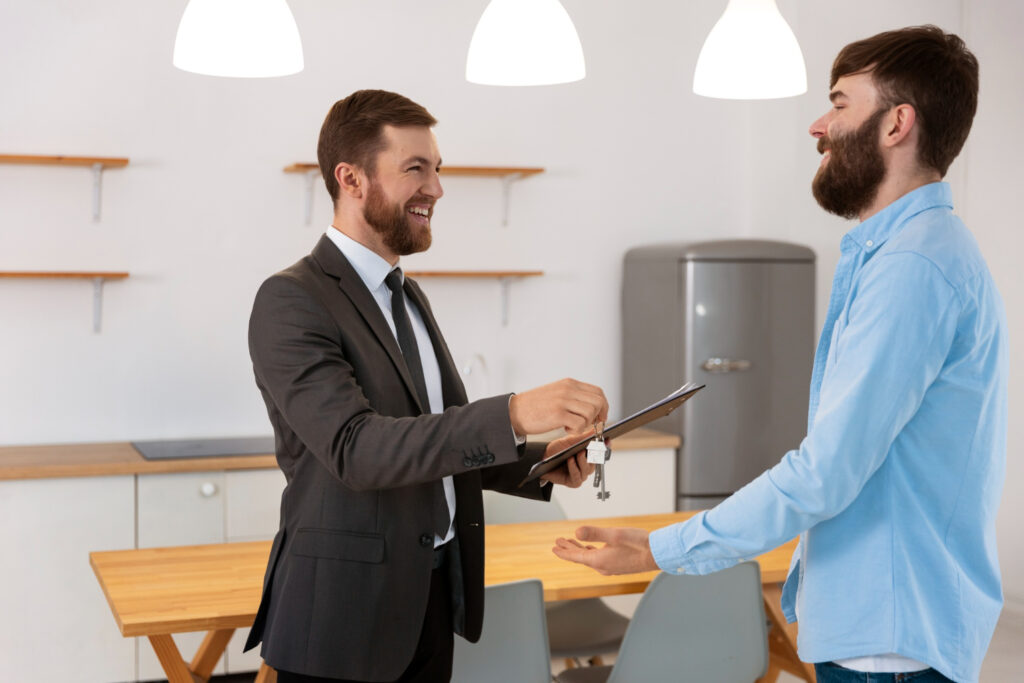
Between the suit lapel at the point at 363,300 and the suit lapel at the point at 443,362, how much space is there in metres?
0.12

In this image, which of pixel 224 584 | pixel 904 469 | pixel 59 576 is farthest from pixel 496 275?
pixel 904 469

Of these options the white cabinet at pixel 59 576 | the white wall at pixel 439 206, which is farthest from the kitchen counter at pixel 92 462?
the white wall at pixel 439 206

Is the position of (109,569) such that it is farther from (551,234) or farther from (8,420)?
(551,234)

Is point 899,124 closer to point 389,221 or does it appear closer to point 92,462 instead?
point 389,221

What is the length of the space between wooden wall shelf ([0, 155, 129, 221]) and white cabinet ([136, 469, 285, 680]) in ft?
3.88

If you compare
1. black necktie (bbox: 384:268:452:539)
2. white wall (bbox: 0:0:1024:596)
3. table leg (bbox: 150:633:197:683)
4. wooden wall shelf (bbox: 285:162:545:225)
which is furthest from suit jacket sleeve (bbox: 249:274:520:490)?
white wall (bbox: 0:0:1024:596)

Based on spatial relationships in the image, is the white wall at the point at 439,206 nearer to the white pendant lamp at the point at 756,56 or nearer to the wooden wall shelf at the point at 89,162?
the wooden wall shelf at the point at 89,162

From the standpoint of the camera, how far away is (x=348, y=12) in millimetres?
4652

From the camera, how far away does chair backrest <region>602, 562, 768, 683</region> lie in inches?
102

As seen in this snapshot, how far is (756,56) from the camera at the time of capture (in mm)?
2885

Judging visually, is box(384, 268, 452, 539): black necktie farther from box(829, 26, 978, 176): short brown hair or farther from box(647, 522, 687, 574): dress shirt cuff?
box(829, 26, 978, 176): short brown hair

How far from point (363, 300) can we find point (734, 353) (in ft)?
9.57

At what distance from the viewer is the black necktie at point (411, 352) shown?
1.97 meters

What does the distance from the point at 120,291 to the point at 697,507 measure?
2469mm
